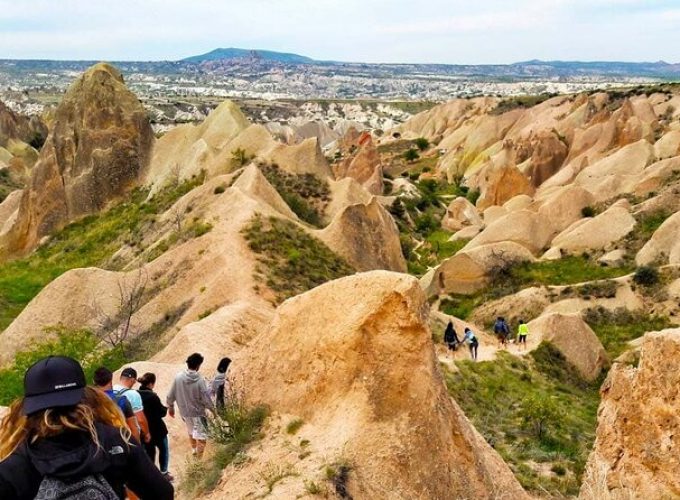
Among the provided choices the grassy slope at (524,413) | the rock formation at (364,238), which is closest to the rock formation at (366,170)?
the rock formation at (364,238)

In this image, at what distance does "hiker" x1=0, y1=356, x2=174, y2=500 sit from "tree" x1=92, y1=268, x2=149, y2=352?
1840 cm

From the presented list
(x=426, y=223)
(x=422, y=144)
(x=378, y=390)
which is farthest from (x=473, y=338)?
(x=422, y=144)

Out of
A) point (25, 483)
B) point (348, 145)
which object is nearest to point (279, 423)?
point (25, 483)

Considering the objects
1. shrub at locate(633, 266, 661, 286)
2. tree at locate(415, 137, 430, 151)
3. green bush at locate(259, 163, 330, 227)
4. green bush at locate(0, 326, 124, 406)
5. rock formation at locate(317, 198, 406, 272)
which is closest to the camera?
green bush at locate(0, 326, 124, 406)

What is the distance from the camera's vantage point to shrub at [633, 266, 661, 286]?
30116 millimetres

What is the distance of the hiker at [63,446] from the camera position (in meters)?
3.44

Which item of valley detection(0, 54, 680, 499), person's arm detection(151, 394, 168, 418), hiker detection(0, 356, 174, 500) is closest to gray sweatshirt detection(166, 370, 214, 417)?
valley detection(0, 54, 680, 499)

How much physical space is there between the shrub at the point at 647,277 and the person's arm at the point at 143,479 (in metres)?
29.5

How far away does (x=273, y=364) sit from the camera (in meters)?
10.1

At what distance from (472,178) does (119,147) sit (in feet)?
119

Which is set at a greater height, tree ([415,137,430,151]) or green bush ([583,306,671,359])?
green bush ([583,306,671,359])

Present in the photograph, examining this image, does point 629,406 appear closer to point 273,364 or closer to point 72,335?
point 273,364

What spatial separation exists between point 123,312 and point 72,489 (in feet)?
67.7

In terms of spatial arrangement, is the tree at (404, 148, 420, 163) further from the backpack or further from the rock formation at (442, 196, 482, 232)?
the backpack
